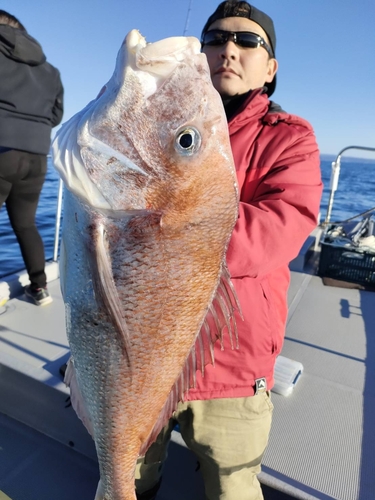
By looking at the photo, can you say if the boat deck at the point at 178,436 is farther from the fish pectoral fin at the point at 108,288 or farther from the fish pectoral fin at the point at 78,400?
the fish pectoral fin at the point at 108,288

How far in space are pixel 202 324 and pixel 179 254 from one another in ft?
0.91

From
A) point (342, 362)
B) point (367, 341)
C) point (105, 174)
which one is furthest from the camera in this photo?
point (367, 341)

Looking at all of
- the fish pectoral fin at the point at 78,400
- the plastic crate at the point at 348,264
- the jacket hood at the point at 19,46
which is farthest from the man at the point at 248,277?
the plastic crate at the point at 348,264

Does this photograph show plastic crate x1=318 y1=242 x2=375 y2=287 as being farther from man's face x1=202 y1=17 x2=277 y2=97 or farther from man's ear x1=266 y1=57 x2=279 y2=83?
man's face x1=202 y1=17 x2=277 y2=97

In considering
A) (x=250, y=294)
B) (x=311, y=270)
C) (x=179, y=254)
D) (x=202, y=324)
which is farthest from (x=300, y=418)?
(x=311, y=270)

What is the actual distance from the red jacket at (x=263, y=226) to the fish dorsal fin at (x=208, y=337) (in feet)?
0.29

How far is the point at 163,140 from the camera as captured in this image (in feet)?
3.47

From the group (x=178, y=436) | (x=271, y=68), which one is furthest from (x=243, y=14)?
(x=178, y=436)

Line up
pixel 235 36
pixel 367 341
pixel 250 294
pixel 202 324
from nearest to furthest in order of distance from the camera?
pixel 202 324, pixel 250 294, pixel 235 36, pixel 367 341

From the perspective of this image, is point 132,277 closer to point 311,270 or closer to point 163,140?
point 163,140

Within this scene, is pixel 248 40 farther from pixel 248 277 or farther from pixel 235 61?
pixel 248 277

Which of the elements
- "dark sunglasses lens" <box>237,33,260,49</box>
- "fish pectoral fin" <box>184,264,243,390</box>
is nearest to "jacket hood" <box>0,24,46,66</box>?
"dark sunglasses lens" <box>237,33,260,49</box>

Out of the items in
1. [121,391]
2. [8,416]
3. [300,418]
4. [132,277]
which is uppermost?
[132,277]

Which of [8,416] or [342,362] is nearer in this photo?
[8,416]
